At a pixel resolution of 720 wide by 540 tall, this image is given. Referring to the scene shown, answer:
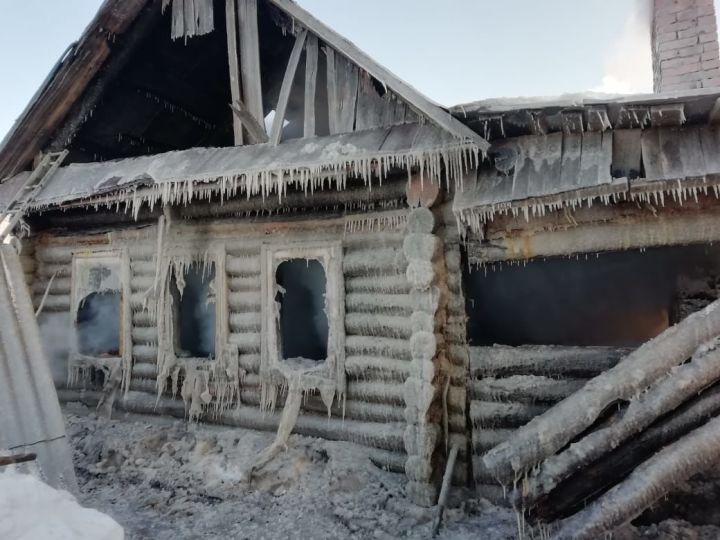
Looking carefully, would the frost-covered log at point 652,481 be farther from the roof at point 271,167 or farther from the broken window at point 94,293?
the broken window at point 94,293

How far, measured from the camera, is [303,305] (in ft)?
33.6

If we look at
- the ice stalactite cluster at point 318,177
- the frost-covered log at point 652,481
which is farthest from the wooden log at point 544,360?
the ice stalactite cluster at point 318,177

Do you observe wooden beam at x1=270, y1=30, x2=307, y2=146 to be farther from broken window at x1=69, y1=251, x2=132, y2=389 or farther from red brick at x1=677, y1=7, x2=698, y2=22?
red brick at x1=677, y1=7, x2=698, y2=22

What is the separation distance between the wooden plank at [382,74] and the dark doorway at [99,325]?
224 inches

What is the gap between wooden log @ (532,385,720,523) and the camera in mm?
3764

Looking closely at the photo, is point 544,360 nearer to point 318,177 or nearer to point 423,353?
point 423,353

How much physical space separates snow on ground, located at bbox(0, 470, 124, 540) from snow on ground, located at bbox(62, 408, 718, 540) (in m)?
2.33

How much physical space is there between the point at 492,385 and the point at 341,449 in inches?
75.6

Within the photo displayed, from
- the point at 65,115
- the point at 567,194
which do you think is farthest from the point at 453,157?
the point at 65,115

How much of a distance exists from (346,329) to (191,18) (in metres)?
4.68

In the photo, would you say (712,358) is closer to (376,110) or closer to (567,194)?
(567,194)

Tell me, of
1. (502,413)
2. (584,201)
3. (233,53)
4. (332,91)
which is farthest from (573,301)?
(233,53)

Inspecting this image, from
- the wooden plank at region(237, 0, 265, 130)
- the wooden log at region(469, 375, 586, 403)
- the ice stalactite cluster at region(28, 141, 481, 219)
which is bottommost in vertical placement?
the wooden log at region(469, 375, 586, 403)

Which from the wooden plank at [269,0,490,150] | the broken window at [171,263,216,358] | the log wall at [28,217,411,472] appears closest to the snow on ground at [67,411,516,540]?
the log wall at [28,217,411,472]
